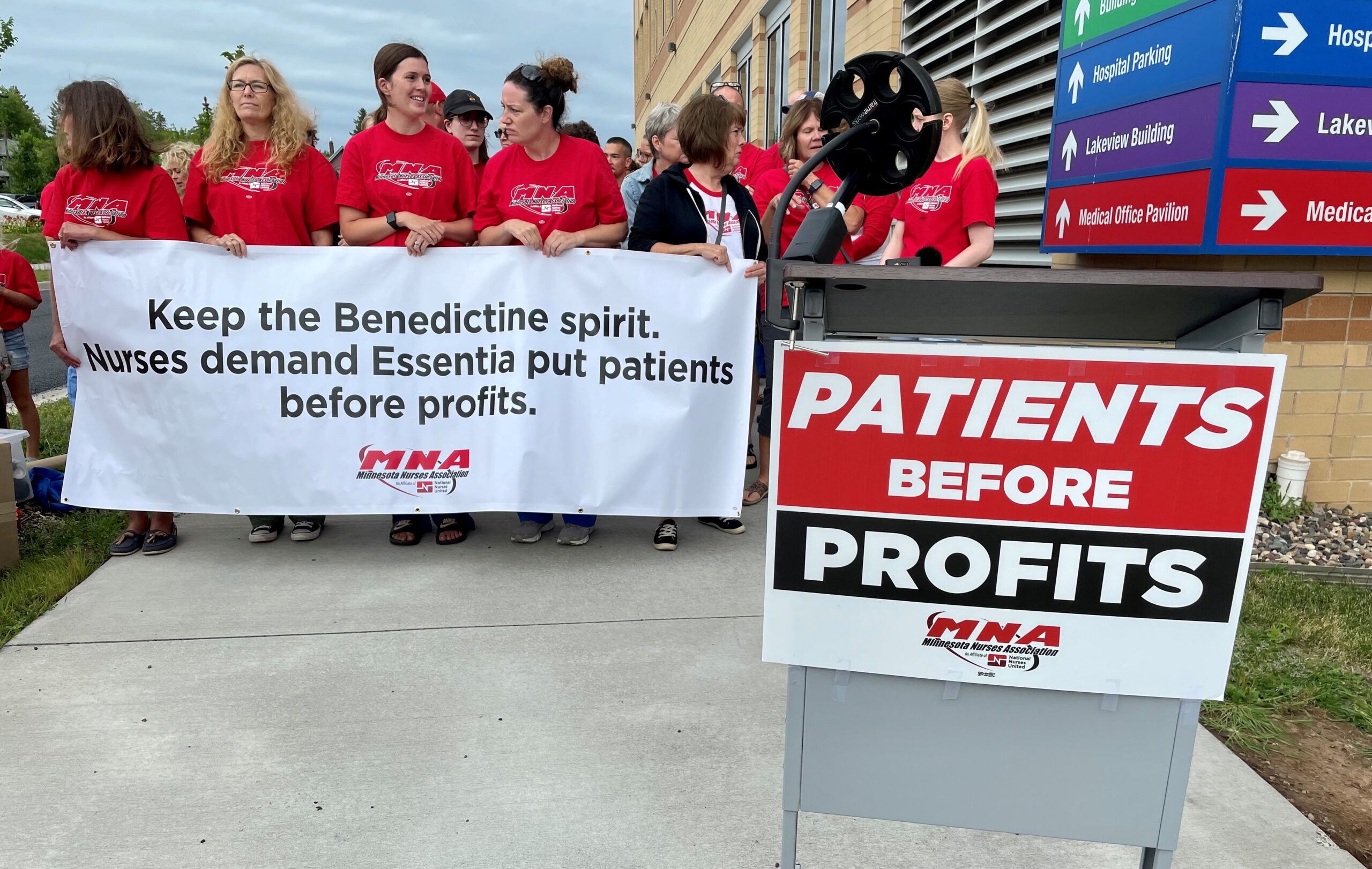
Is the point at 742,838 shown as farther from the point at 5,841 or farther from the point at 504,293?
the point at 504,293

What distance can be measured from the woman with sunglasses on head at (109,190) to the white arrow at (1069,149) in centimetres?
478

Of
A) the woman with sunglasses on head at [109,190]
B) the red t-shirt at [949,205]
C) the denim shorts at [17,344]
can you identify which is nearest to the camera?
the red t-shirt at [949,205]

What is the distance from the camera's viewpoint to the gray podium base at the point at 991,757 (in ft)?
6.13

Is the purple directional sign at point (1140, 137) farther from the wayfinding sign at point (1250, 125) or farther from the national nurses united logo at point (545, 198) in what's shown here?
the national nurses united logo at point (545, 198)

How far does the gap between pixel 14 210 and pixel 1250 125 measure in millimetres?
52210

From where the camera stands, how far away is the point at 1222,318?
179 centimetres

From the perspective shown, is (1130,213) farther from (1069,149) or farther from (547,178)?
(547,178)

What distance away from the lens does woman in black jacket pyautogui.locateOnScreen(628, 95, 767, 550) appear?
4.54m

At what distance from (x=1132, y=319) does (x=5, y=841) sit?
2.89 metres

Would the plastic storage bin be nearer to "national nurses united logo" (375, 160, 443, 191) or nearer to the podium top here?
"national nurses united logo" (375, 160, 443, 191)

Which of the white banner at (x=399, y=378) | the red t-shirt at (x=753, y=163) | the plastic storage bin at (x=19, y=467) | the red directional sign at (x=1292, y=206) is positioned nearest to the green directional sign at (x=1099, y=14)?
the red directional sign at (x=1292, y=206)

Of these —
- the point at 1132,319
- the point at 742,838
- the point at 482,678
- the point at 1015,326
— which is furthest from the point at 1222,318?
the point at 482,678

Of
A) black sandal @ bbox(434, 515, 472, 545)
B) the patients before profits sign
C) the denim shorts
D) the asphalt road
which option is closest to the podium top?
the patients before profits sign

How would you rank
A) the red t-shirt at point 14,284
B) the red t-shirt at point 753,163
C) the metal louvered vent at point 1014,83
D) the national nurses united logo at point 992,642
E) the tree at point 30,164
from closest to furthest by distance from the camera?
1. the national nurses united logo at point 992,642
2. the red t-shirt at point 14,284
3. the red t-shirt at point 753,163
4. the metal louvered vent at point 1014,83
5. the tree at point 30,164
